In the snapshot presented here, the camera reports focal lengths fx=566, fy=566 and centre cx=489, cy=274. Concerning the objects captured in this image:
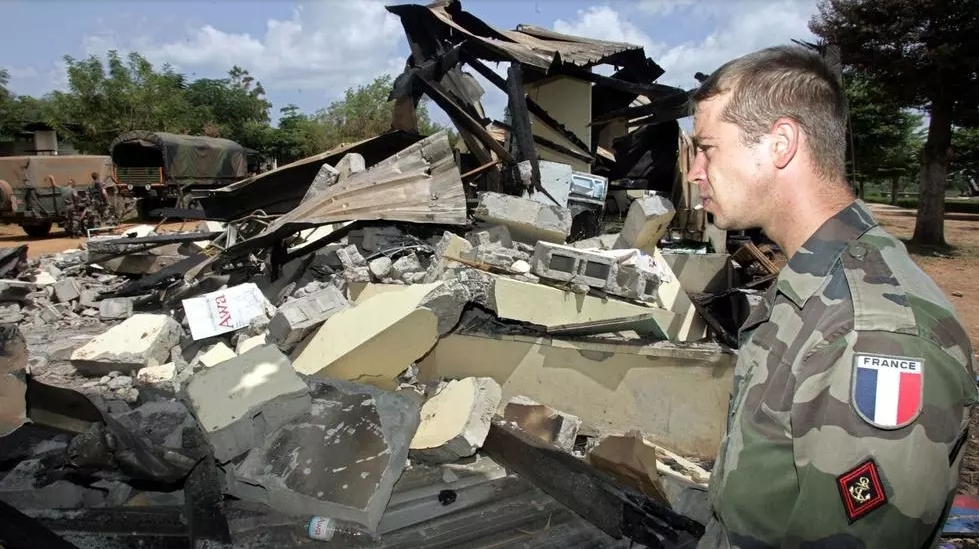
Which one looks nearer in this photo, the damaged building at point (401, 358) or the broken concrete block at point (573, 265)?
the damaged building at point (401, 358)

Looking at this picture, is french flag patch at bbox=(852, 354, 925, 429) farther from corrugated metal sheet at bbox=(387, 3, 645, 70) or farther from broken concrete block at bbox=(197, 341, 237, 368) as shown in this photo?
corrugated metal sheet at bbox=(387, 3, 645, 70)

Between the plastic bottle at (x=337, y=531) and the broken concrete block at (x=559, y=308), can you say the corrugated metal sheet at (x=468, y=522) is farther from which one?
the broken concrete block at (x=559, y=308)

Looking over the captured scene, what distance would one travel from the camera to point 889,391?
861mm

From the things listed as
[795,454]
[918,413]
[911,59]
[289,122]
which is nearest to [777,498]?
[795,454]

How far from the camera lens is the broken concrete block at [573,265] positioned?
383 cm

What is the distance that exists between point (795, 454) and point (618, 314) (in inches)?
114

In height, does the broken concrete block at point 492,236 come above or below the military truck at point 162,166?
below

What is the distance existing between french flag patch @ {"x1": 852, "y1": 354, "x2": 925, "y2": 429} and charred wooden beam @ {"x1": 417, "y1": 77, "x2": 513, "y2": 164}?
196 inches

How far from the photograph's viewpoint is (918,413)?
85 cm

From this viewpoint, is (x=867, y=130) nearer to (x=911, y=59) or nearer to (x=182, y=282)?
(x=911, y=59)

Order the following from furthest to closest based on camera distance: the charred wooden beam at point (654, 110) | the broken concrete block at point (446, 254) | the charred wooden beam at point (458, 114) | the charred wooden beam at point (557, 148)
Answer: the charred wooden beam at point (557, 148)
the charred wooden beam at point (654, 110)
the charred wooden beam at point (458, 114)
the broken concrete block at point (446, 254)

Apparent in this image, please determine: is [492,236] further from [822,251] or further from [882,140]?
[882,140]

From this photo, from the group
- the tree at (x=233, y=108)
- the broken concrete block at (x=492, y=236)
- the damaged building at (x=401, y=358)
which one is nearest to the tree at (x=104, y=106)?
the tree at (x=233, y=108)

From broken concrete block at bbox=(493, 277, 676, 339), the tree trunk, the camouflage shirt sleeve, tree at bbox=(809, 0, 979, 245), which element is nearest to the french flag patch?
the camouflage shirt sleeve
